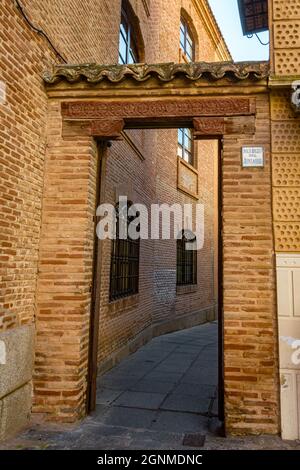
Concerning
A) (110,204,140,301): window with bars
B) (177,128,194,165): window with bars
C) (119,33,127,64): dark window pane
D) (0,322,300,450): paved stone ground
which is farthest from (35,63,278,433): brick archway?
(177,128,194,165): window with bars

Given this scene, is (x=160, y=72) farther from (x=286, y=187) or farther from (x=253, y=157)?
(x=286, y=187)

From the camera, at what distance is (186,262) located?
496 inches

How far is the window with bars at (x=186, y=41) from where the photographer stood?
42.5 ft

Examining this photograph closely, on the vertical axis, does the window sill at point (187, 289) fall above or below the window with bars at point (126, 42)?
below

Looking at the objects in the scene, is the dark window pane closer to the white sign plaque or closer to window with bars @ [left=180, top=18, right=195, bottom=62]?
window with bars @ [left=180, top=18, right=195, bottom=62]

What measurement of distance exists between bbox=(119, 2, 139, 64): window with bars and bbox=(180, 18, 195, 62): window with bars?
4017 millimetres

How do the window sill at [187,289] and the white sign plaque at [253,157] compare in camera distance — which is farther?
the window sill at [187,289]

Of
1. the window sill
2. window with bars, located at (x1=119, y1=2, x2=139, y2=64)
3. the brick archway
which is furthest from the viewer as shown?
the window sill

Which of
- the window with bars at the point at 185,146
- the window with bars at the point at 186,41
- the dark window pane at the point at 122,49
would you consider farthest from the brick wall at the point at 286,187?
the window with bars at the point at 186,41

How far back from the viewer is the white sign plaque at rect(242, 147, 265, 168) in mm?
4343

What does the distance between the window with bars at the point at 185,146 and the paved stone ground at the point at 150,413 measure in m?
7.17

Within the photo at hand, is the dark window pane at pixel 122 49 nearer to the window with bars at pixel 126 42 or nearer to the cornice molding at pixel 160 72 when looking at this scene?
the window with bars at pixel 126 42

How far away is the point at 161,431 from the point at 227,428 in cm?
73

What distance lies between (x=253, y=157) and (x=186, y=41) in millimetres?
10846
